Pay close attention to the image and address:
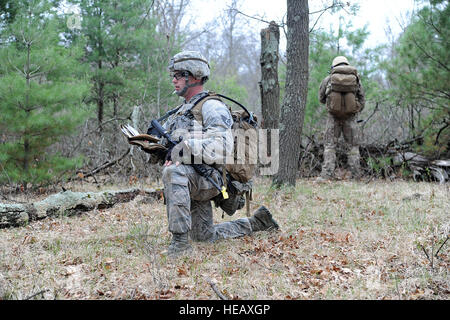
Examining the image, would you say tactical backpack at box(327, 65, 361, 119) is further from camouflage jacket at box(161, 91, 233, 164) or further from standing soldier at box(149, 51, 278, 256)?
camouflage jacket at box(161, 91, 233, 164)

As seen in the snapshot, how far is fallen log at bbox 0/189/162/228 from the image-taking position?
5324mm

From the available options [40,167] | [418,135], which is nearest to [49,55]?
[40,167]

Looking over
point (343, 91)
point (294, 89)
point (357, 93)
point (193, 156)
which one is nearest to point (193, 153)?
point (193, 156)

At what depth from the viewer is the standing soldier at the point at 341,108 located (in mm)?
8828

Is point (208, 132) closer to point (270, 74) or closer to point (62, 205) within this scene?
point (62, 205)

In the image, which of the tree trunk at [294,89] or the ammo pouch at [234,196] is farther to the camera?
the tree trunk at [294,89]

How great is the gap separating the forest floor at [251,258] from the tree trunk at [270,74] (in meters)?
2.62

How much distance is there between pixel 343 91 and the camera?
895cm

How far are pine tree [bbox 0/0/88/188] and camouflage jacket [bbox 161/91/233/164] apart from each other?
414 cm

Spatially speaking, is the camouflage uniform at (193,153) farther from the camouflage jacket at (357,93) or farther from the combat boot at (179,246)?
the camouflage jacket at (357,93)

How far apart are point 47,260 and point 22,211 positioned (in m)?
1.75

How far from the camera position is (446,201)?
6.15 meters

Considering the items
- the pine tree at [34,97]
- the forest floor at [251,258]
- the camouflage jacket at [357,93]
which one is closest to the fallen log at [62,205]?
the forest floor at [251,258]

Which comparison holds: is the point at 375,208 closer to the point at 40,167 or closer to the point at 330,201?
the point at 330,201
